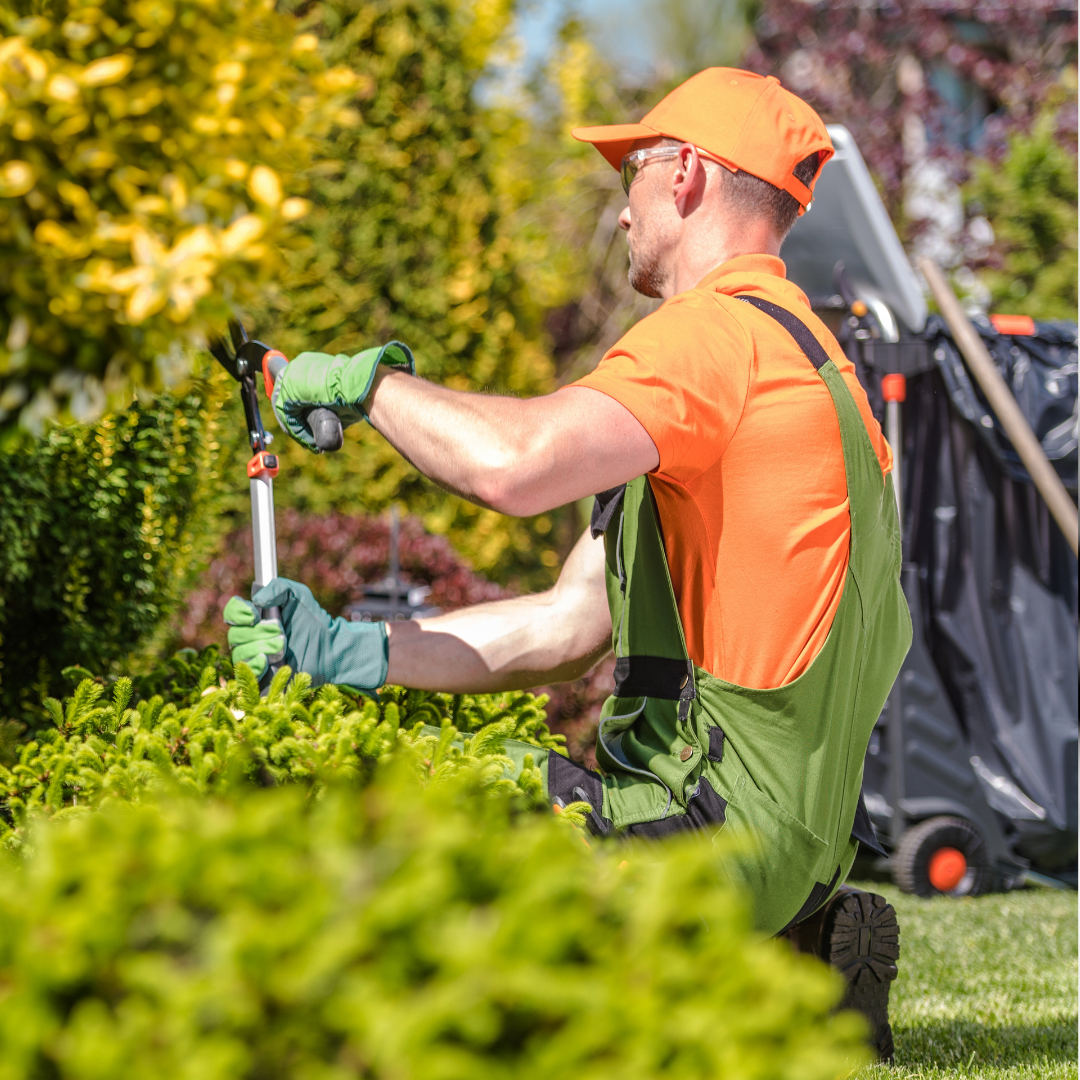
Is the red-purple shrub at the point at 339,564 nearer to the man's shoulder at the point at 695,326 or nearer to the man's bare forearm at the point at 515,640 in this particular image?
the man's bare forearm at the point at 515,640

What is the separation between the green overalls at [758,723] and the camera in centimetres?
173

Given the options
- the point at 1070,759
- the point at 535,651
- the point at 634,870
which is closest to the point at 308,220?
the point at 535,651

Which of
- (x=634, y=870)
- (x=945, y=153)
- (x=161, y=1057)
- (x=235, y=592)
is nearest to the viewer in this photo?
(x=161, y=1057)

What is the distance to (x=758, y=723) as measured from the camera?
68.5 inches

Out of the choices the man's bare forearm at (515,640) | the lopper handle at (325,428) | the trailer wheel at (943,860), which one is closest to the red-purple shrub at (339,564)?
A: the trailer wheel at (943,860)

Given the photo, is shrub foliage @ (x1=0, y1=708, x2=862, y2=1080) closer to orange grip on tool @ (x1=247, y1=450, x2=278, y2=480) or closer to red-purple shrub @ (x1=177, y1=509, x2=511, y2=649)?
orange grip on tool @ (x1=247, y1=450, x2=278, y2=480)

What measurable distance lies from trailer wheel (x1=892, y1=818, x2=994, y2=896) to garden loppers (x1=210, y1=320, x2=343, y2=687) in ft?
10.6

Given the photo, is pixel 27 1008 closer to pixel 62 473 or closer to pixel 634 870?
pixel 634 870

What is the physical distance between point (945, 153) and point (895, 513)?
28.9 ft

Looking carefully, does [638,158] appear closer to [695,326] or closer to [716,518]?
[695,326]

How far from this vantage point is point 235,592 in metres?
4.37

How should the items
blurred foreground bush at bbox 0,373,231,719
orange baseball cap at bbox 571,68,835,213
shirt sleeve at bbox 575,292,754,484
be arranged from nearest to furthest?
shirt sleeve at bbox 575,292,754,484 < orange baseball cap at bbox 571,68,835,213 < blurred foreground bush at bbox 0,373,231,719

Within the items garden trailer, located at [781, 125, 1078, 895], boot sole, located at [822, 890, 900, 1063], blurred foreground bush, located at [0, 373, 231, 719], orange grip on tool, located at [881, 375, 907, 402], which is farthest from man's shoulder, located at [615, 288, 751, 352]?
garden trailer, located at [781, 125, 1078, 895]

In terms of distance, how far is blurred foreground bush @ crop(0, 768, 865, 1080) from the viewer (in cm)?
71
